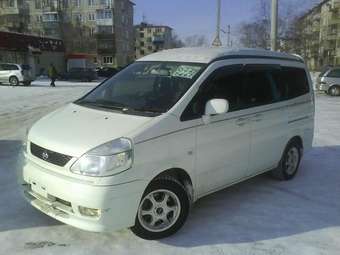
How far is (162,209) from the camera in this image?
4383 millimetres

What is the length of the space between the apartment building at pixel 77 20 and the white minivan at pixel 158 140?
73.7 metres

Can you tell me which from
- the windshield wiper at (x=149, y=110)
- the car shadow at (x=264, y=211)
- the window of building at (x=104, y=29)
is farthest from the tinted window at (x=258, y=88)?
the window of building at (x=104, y=29)

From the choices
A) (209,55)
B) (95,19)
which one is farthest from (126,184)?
(95,19)

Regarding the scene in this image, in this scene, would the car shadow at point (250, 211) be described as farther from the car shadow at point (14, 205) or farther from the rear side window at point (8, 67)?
the rear side window at point (8, 67)

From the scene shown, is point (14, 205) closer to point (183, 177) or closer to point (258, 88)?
point (183, 177)

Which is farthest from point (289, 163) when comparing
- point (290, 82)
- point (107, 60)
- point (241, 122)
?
point (107, 60)

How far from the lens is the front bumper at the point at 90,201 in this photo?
3826mm

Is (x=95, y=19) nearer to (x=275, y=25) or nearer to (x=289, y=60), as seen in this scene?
(x=275, y=25)

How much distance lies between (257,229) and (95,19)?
272 ft

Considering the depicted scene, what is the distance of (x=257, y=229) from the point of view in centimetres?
470

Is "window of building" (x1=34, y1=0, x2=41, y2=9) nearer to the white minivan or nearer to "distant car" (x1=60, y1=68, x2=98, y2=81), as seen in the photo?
"distant car" (x1=60, y1=68, x2=98, y2=81)

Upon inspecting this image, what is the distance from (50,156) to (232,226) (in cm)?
214

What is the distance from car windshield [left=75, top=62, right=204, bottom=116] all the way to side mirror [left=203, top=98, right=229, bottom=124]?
315 millimetres

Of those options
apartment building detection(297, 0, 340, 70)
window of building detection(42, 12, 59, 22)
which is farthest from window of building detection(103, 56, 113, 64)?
apartment building detection(297, 0, 340, 70)
